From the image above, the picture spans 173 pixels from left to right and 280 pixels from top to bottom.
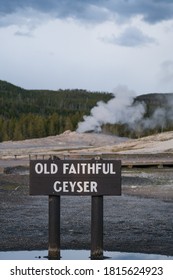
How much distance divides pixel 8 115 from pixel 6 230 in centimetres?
14388

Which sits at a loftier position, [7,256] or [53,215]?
[53,215]

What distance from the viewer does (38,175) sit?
1068cm

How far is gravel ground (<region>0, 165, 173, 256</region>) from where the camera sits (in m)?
12.8

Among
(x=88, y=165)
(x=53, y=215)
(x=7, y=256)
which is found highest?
(x=88, y=165)

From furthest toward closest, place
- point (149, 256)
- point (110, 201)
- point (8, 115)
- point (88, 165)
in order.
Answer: point (8, 115) → point (110, 201) → point (149, 256) → point (88, 165)

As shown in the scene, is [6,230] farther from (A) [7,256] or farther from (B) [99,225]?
(B) [99,225]

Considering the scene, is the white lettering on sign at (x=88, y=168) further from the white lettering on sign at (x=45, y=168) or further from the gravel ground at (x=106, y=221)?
the gravel ground at (x=106, y=221)

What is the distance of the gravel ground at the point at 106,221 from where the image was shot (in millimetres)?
12844

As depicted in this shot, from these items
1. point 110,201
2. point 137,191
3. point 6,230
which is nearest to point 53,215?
point 6,230

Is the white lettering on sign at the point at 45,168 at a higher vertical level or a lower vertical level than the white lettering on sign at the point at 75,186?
higher

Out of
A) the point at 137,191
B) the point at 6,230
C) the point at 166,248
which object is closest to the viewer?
the point at 166,248

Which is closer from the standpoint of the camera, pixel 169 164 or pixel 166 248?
pixel 166 248

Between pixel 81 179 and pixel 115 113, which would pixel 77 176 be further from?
pixel 115 113

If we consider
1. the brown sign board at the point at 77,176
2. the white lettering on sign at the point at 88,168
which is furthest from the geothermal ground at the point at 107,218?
the white lettering on sign at the point at 88,168
